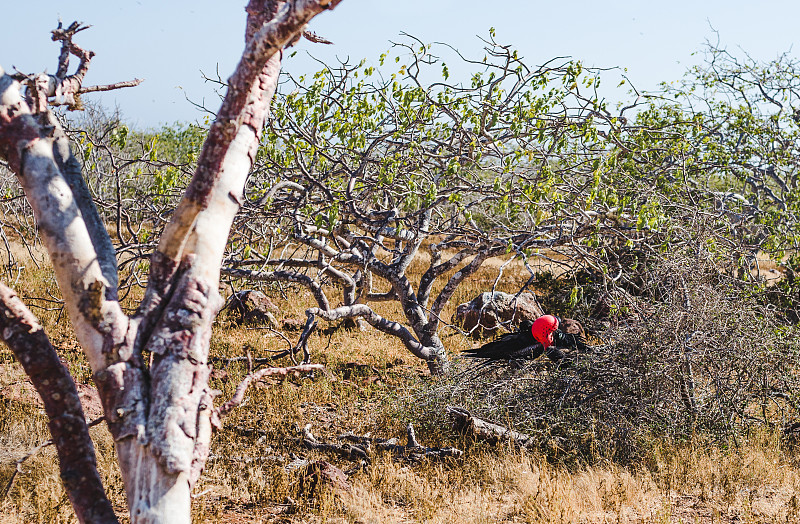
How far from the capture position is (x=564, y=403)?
645cm

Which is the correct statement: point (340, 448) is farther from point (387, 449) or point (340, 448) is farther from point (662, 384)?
point (662, 384)

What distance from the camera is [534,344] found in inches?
271

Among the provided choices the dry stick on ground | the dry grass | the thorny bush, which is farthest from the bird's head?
the dry stick on ground

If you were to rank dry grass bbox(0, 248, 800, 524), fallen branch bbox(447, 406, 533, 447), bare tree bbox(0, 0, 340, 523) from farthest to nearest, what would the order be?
fallen branch bbox(447, 406, 533, 447) → dry grass bbox(0, 248, 800, 524) → bare tree bbox(0, 0, 340, 523)

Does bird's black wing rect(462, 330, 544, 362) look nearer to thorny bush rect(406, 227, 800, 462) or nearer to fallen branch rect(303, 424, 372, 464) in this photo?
thorny bush rect(406, 227, 800, 462)

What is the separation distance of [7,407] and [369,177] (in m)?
4.60

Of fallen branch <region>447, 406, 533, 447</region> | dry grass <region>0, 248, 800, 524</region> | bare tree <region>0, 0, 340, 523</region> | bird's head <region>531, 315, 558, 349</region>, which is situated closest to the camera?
bare tree <region>0, 0, 340, 523</region>

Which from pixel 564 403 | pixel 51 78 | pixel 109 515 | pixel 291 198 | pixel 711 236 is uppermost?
pixel 291 198

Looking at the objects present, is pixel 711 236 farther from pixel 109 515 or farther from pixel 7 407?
pixel 7 407

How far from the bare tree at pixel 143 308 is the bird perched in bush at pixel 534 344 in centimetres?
470

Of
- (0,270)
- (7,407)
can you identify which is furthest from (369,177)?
(0,270)

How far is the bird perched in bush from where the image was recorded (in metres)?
6.61

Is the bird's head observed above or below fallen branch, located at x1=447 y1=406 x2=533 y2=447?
above

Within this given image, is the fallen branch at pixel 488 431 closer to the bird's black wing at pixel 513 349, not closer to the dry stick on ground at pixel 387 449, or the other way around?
the dry stick on ground at pixel 387 449
